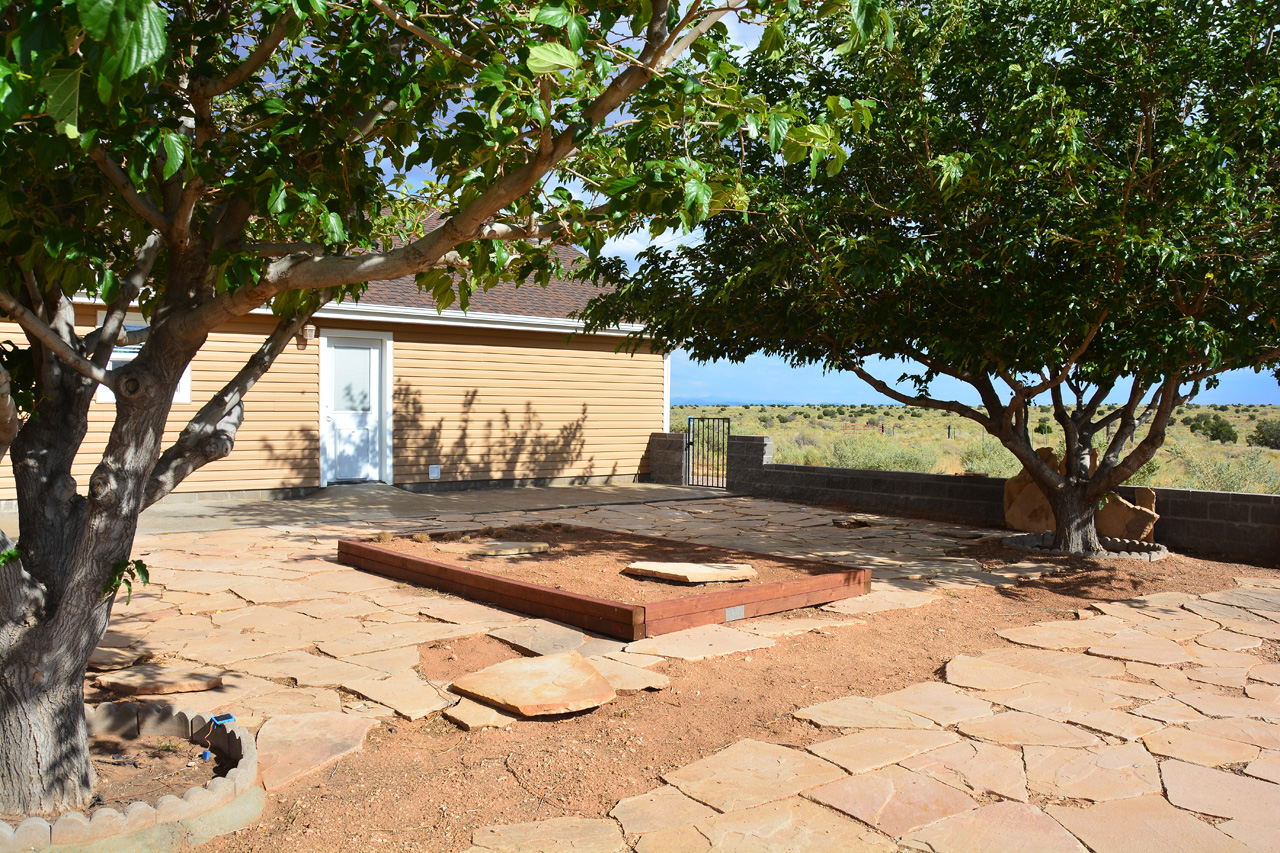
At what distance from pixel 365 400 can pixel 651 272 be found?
251 inches

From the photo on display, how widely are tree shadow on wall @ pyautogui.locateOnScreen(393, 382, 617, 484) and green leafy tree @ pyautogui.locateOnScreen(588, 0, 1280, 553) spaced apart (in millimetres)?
6202

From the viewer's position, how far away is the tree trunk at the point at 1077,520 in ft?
29.0

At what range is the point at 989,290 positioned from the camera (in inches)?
301

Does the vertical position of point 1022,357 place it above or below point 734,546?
above

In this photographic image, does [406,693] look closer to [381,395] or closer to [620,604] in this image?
[620,604]

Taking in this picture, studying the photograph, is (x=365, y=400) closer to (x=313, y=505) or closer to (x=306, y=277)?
(x=313, y=505)

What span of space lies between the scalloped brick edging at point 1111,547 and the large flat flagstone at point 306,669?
6747 mm

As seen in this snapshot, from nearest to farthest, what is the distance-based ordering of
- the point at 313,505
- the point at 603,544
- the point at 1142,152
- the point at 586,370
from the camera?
1. the point at 1142,152
2. the point at 603,544
3. the point at 313,505
4. the point at 586,370

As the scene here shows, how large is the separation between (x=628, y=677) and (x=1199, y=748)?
8.60 feet

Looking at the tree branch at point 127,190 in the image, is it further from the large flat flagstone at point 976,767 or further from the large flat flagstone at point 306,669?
the large flat flagstone at point 976,767

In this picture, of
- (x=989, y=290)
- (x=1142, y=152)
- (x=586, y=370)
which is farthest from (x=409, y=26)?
(x=586, y=370)

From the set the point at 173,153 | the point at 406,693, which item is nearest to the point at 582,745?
the point at 406,693

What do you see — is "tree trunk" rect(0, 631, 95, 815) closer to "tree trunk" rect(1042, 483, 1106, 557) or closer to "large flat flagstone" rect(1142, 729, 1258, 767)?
"large flat flagstone" rect(1142, 729, 1258, 767)

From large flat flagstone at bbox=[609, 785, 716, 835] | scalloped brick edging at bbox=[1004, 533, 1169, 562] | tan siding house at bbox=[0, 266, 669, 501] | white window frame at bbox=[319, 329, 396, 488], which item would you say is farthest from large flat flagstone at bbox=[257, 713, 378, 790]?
white window frame at bbox=[319, 329, 396, 488]
